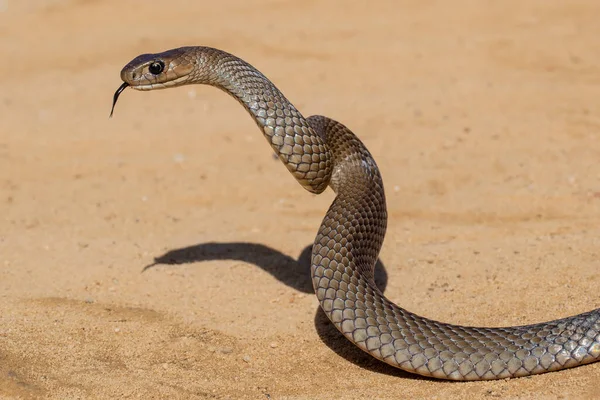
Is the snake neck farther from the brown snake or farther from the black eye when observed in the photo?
the black eye

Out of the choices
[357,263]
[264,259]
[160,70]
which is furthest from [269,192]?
[357,263]

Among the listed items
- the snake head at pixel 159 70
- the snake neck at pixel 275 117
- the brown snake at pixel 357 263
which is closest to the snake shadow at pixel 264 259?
the brown snake at pixel 357 263

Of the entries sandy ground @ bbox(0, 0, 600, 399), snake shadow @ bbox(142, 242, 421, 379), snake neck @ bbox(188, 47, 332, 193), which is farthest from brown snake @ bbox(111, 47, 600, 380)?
Answer: snake shadow @ bbox(142, 242, 421, 379)

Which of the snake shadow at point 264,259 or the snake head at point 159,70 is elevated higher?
the snake head at point 159,70

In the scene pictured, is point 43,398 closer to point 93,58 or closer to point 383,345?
point 383,345

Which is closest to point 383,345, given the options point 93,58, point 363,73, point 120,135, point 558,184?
point 558,184

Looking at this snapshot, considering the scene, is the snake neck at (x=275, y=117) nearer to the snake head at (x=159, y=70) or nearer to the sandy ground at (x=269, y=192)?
the snake head at (x=159, y=70)
